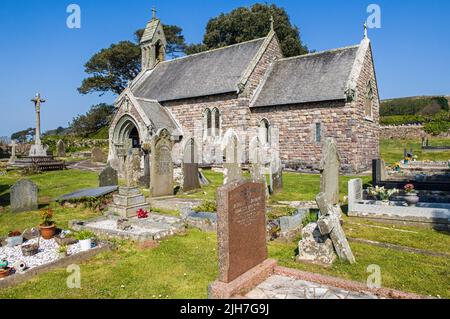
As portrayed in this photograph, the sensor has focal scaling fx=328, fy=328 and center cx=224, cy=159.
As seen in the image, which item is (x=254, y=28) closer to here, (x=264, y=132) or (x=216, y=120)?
(x=216, y=120)

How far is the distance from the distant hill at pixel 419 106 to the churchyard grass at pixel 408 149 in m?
18.1

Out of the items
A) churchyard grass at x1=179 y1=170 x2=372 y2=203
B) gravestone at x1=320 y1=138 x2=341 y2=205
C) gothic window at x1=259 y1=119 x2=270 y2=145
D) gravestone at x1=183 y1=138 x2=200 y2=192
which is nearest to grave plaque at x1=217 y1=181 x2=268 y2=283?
gravestone at x1=320 y1=138 x2=341 y2=205

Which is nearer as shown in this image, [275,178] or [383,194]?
[383,194]

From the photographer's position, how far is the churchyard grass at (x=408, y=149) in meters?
24.9

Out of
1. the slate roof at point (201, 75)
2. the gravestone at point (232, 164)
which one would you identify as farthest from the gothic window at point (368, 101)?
the gravestone at point (232, 164)

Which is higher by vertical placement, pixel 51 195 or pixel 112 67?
pixel 112 67

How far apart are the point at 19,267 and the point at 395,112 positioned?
2731 inches

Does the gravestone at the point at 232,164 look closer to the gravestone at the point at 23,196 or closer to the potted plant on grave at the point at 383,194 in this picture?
the potted plant on grave at the point at 383,194

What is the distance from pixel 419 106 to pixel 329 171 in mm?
59883

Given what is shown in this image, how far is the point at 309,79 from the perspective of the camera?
21547mm

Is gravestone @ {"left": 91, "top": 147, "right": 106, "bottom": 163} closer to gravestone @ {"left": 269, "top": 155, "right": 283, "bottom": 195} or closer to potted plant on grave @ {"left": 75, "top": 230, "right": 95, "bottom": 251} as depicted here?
gravestone @ {"left": 269, "top": 155, "right": 283, "bottom": 195}

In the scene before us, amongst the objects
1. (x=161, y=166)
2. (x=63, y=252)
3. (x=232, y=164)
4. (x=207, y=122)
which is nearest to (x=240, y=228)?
(x=63, y=252)
